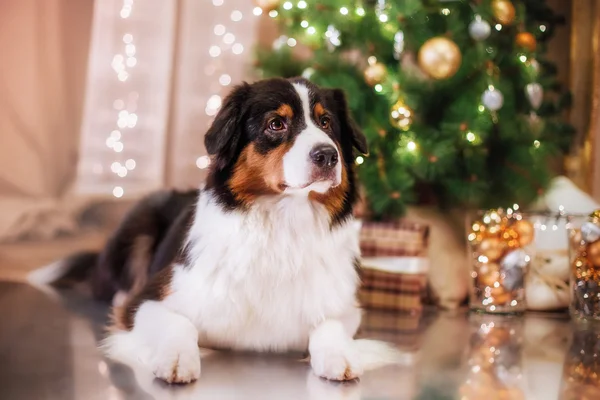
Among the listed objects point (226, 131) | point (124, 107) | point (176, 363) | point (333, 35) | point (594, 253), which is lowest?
point (176, 363)

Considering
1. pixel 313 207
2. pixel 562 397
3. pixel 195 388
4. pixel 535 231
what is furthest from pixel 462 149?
pixel 195 388

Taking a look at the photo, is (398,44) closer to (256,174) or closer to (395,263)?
(395,263)

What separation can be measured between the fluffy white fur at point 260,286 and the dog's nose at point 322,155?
0.19ft

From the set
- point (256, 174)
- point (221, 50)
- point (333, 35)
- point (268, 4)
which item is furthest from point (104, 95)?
point (256, 174)

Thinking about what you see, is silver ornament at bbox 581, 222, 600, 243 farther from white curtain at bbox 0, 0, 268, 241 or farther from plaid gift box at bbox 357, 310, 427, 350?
white curtain at bbox 0, 0, 268, 241

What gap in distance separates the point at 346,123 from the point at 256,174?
1.42ft

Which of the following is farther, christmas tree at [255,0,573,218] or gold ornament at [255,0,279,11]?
gold ornament at [255,0,279,11]

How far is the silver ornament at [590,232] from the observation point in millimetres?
2723

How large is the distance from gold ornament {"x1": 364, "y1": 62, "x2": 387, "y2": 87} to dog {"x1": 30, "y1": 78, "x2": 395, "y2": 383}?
97 centimetres

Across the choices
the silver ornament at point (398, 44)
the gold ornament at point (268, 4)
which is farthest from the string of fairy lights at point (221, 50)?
the silver ornament at point (398, 44)

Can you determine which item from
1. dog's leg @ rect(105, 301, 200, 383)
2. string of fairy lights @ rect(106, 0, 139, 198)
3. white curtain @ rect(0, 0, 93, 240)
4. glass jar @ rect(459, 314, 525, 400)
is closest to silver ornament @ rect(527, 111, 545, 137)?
glass jar @ rect(459, 314, 525, 400)

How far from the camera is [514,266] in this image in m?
2.96

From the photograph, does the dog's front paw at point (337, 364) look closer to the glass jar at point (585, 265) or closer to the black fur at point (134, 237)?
the black fur at point (134, 237)

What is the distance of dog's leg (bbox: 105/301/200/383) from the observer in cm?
175
